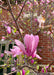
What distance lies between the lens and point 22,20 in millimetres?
3188

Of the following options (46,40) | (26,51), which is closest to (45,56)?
(46,40)

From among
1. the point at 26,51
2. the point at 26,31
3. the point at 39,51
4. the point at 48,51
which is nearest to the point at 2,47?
the point at 26,31

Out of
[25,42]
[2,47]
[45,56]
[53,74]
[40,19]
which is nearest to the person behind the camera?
[53,74]

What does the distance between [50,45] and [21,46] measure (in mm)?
2837

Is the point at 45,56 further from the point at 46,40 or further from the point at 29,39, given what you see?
the point at 29,39

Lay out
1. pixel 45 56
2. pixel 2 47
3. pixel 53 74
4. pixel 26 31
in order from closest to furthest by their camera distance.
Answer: pixel 53 74, pixel 45 56, pixel 26 31, pixel 2 47

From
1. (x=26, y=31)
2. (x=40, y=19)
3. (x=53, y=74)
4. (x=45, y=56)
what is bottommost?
(x=45, y=56)

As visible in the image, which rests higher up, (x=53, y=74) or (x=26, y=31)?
(x=53, y=74)

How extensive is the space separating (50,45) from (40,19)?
2.42m

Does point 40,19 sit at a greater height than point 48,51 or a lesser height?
greater

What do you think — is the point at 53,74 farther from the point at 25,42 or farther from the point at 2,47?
the point at 2,47

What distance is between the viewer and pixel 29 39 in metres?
0.38

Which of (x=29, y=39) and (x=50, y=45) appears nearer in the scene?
(x=29, y=39)

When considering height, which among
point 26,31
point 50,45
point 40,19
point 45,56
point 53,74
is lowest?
point 45,56
